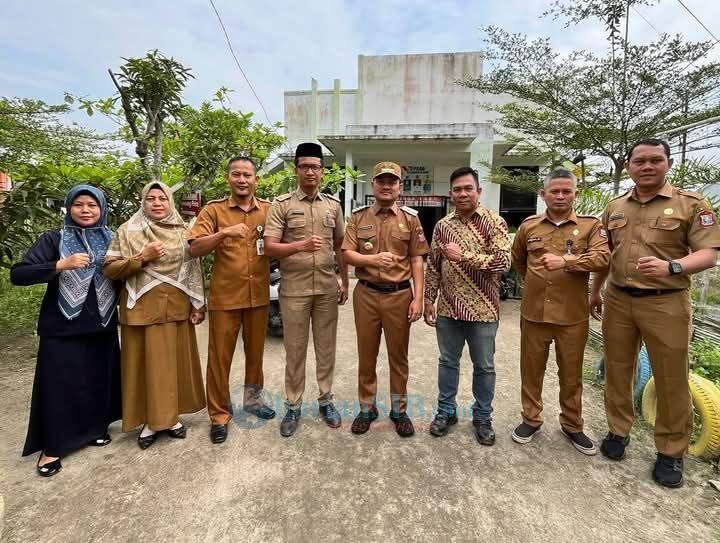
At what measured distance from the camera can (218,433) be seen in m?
2.75

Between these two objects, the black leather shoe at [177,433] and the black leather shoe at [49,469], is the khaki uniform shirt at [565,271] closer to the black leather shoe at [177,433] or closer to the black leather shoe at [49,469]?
the black leather shoe at [177,433]

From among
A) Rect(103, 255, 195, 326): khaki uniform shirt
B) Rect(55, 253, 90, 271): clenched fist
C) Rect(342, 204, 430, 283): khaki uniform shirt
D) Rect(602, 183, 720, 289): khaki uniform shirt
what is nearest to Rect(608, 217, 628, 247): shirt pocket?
Rect(602, 183, 720, 289): khaki uniform shirt

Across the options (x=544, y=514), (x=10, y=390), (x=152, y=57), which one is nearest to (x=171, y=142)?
(x=152, y=57)

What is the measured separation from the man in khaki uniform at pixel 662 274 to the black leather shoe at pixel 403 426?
4.37 ft

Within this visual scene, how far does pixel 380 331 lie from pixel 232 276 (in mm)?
1141

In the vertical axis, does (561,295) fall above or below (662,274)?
below

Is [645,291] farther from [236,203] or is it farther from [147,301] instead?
[147,301]

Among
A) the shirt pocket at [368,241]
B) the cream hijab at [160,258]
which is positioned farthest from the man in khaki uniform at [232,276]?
the shirt pocket at [368,241]

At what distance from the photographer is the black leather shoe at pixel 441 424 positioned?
282 cm

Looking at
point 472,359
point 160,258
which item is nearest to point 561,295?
point 472,359

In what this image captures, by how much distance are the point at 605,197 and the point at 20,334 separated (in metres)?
8.58

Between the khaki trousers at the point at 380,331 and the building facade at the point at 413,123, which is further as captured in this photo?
the building facade at the point at 413,123

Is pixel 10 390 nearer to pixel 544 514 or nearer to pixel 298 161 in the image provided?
pixel 298 161

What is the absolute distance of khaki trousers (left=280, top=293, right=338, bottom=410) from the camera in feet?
9.43
